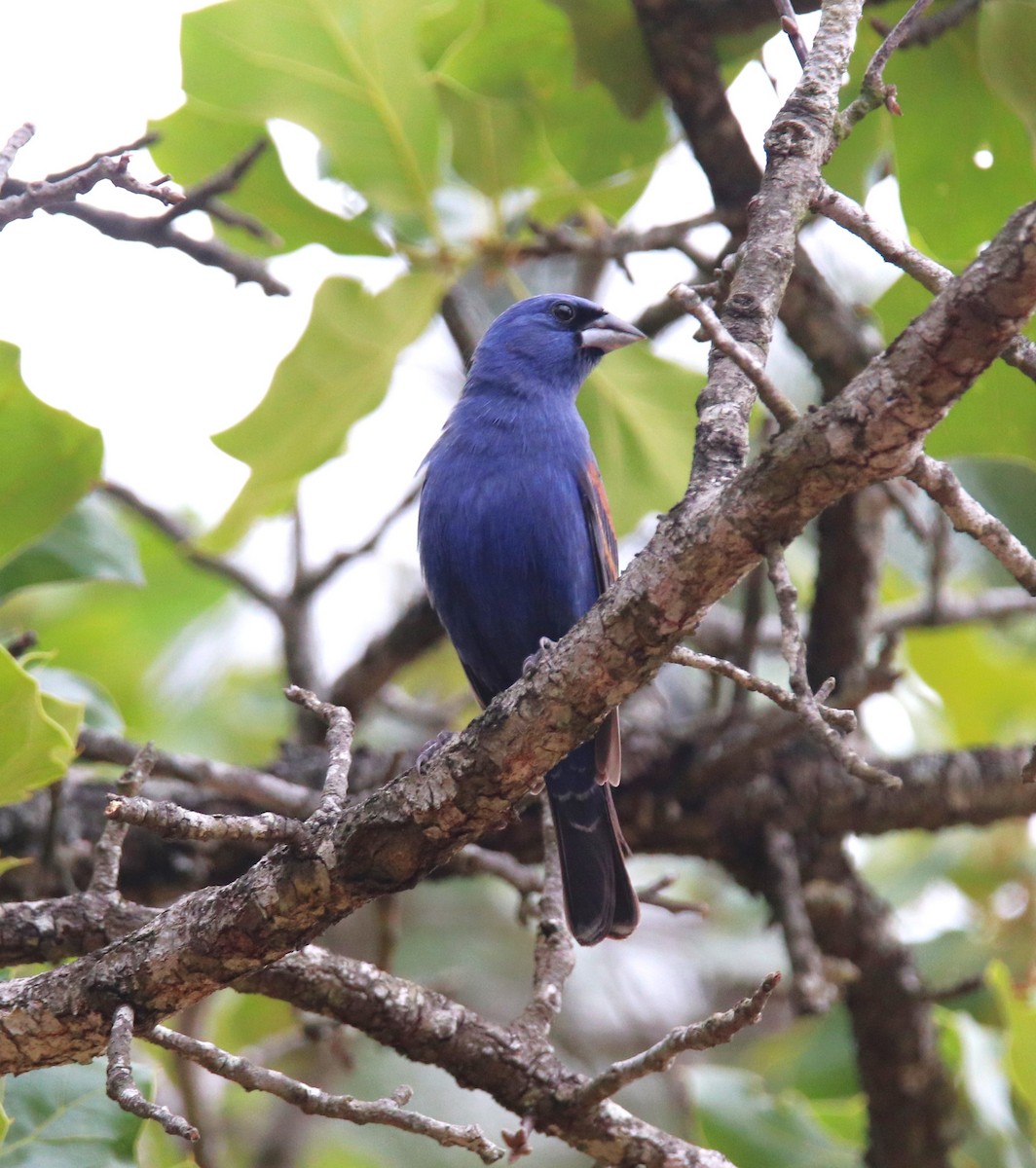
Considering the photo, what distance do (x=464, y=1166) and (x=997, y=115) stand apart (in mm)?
5448

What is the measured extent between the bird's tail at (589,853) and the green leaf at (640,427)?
105cm

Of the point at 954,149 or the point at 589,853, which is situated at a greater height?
the point at 954,149

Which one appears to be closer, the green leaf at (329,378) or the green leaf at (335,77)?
the green leaf at (335,77)

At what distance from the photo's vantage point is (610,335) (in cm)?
452

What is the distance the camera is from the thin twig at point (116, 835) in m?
2.42

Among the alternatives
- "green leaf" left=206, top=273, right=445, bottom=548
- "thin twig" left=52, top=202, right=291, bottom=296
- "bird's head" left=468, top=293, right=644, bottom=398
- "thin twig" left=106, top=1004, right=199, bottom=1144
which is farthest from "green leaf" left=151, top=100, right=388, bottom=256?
"thin twig" left=106, top=1004, right=199, bottom=1144

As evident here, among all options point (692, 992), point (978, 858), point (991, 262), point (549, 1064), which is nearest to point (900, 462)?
point (991, 262)

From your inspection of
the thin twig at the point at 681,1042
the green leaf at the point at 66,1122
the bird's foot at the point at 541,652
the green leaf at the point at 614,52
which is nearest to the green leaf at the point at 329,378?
the green leaf at the point at 614,52

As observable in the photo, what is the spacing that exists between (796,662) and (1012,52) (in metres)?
2.16

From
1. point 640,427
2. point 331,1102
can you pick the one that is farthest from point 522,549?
point 331,1102

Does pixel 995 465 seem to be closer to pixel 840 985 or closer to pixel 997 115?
pixel 997 115

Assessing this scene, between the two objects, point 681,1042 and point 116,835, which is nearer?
point 681,1042

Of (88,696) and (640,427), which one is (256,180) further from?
(88,696)

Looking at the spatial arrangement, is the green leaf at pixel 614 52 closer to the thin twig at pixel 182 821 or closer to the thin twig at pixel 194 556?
the thin twig at pixel 194 556
